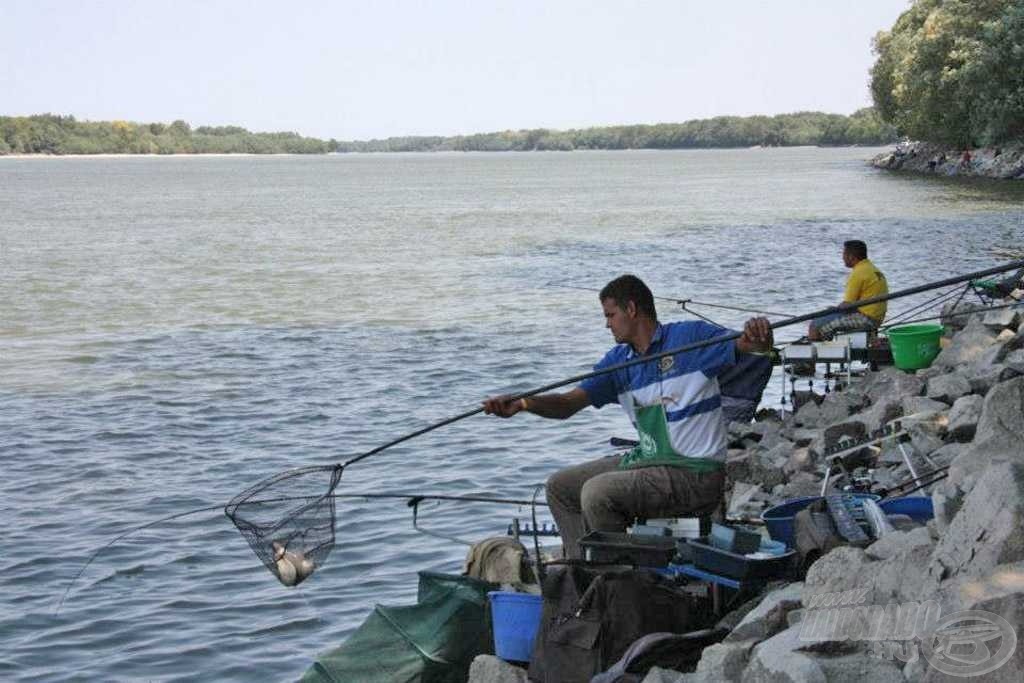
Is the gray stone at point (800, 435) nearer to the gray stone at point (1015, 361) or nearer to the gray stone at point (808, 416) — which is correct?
the gray stone at point (808, 416)

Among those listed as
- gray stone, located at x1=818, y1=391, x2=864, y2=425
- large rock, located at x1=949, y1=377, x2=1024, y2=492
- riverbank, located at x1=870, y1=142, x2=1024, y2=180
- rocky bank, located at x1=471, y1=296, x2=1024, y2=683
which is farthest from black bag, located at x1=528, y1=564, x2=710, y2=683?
riverbank, located at x1=870, y1=142, x2=1024, y2=180

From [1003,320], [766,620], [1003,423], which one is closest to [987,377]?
[1003,320]

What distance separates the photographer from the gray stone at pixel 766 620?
6.07 metres

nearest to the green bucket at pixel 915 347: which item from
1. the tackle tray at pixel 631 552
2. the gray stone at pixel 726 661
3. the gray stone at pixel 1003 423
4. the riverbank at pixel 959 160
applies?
the gray stone at pixel 1003 423

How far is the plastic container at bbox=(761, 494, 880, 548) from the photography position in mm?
7656

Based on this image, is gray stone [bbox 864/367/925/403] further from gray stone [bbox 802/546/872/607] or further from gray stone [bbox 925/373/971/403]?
gray stone [bbox 802/546/872/607]

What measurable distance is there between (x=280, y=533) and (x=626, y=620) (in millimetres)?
2255

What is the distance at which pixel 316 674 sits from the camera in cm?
789

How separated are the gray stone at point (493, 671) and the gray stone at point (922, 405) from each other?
5269 millimetres

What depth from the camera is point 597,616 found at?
6586 millimetres

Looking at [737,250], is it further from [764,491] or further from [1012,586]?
[1012,586]

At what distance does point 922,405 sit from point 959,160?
6821 centimetres

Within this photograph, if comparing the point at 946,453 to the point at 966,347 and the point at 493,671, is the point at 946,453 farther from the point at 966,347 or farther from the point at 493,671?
the point at 966,347

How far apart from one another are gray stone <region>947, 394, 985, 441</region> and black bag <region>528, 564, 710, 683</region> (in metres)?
4.01
